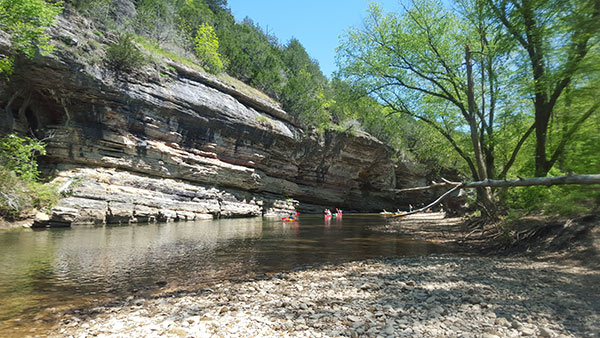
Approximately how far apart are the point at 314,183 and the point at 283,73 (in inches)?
1008

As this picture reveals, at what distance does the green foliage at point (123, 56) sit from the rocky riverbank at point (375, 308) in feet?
80.6

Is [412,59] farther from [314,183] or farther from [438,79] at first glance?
[314,183]

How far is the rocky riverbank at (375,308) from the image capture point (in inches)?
133

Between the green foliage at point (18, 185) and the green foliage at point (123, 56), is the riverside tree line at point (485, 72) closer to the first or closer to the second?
the green foliage at point (123, 56)

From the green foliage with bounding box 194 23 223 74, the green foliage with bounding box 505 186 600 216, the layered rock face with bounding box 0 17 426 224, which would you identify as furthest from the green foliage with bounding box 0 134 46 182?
the green foliage with bounding box 505 186 600 216

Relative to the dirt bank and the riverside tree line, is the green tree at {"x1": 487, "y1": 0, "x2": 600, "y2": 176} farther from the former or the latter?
the dirt bank

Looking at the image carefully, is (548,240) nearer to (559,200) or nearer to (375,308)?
(559,200)

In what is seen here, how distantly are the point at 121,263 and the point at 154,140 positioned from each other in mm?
20401

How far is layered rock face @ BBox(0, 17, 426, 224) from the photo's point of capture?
19.5m

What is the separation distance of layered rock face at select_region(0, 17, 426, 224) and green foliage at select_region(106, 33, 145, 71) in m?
0.74

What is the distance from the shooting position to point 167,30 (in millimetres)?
36125

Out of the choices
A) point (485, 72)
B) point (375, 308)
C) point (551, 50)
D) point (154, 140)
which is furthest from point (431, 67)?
point (154, 140)

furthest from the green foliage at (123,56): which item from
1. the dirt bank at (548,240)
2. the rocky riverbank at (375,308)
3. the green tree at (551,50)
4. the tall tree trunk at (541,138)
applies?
the tall tree trunk at (541,138)

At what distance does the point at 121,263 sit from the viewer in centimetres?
819
